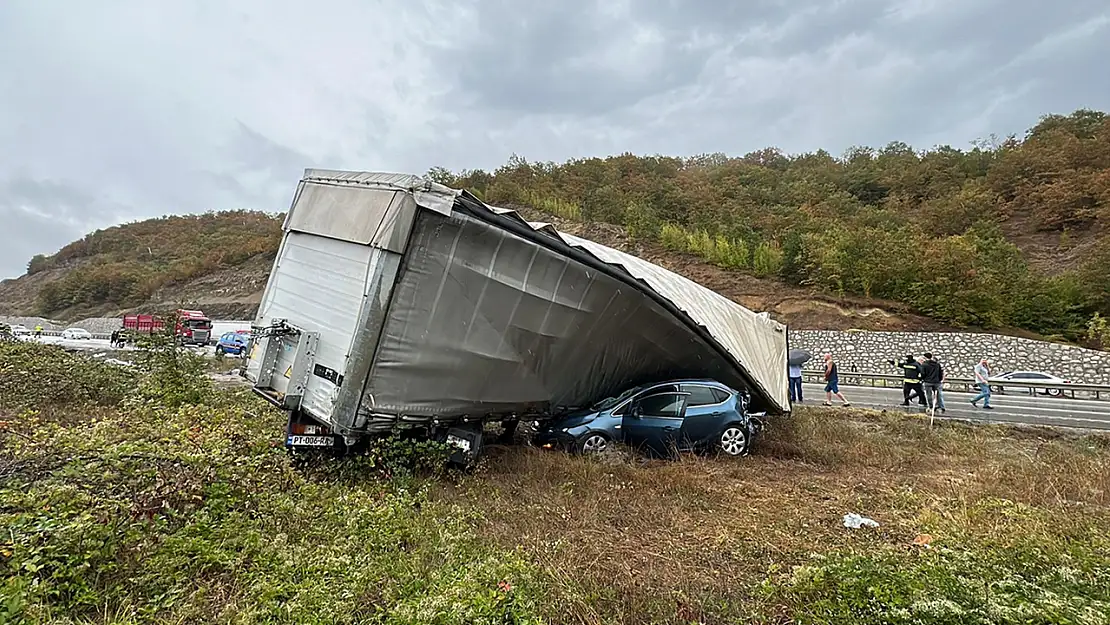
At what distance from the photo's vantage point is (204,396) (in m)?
9.43

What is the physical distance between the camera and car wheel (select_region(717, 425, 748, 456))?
8125 millimetres

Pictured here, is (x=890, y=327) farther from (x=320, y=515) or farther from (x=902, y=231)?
(x=320, y=515)

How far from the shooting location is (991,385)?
1555cm

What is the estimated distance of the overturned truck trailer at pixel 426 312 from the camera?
18.4 feet

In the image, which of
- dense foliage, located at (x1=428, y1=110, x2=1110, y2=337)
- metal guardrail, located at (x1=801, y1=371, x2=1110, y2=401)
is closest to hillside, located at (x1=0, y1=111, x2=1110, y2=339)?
dense foliage, located at (x1=428, y1=110, x2=1110, y2=337)

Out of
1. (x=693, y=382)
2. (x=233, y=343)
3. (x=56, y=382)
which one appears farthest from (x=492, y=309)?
(x=233, y=343)

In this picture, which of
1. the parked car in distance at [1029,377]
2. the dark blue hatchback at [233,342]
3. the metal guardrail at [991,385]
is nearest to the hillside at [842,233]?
the parked car in distance at [1029,377]

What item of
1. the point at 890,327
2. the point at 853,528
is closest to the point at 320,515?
the point at 853,528

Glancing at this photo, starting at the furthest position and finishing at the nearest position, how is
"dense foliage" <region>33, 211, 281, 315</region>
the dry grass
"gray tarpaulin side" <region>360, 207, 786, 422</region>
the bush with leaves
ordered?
"dense foliage" <region>33, 211, 281, 315</region> < "gray tarpaulin side" <region>360, 207, 786, 422</region> < the dry grass < the bush with leaves

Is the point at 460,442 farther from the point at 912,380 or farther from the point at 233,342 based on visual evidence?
the point at 233,342

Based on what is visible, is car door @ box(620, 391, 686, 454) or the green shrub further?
the green shrub

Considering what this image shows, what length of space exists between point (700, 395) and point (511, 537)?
4.51 meters

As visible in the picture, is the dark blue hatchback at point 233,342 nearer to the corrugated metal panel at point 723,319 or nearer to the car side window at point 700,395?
the corrugated metal panel at point 723,319

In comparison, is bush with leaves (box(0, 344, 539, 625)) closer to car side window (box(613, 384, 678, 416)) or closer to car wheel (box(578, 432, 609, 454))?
car wheel (box(578, 432, 609, 454))
